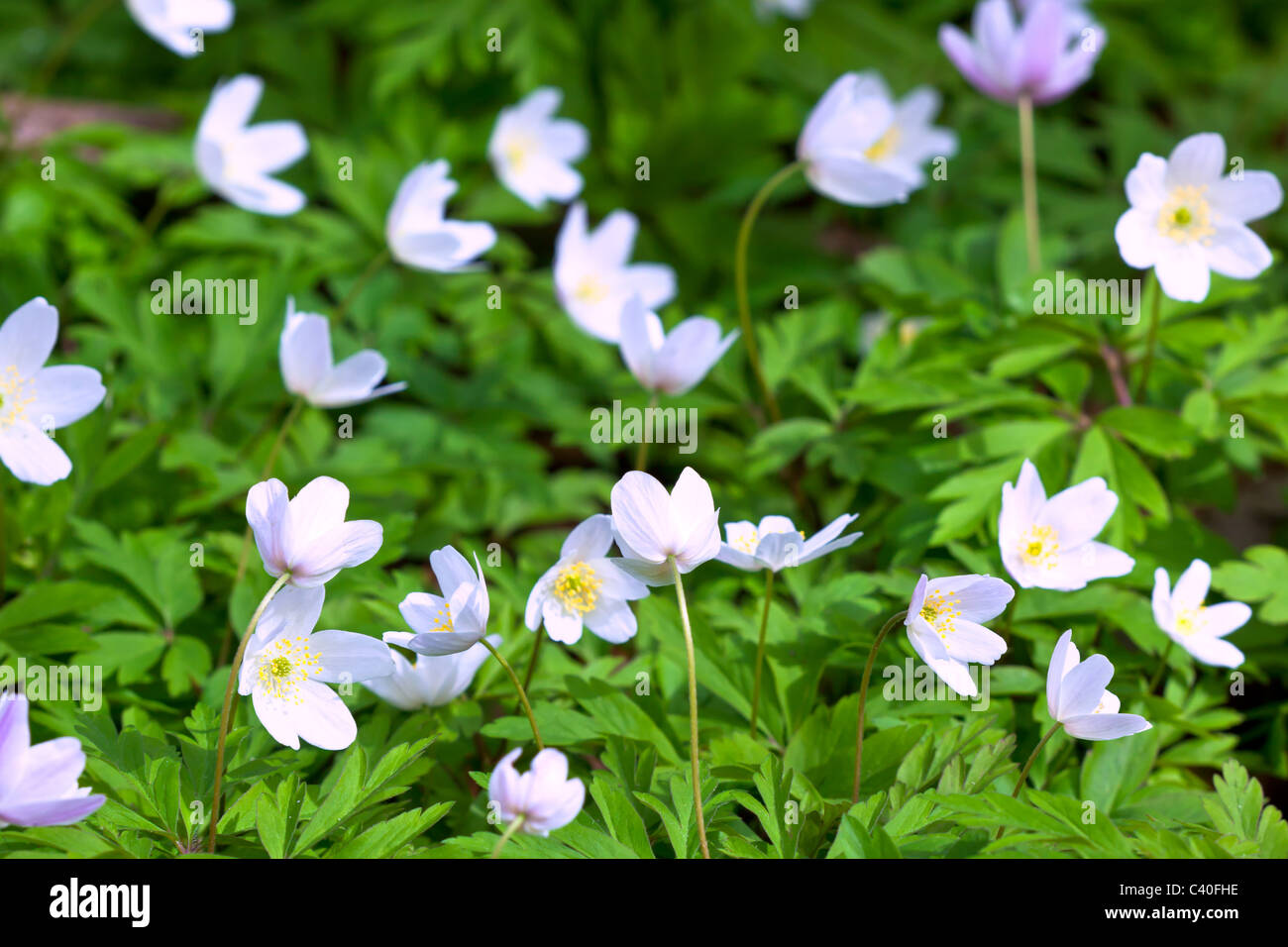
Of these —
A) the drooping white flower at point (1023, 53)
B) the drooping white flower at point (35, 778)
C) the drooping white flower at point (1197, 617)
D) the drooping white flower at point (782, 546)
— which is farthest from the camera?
the drooping white flower at point (1023, 53)

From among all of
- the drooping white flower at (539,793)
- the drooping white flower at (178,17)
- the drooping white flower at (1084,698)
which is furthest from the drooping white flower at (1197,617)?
the drooping white flower at (178,17)

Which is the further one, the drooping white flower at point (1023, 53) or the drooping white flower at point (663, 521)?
the drooping white flower at point (1023, 53)

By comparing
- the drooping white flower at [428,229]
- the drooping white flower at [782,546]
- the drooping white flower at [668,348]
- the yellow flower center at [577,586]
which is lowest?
the yellow flower center at [577,586]

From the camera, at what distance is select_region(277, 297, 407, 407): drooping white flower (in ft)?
7.06

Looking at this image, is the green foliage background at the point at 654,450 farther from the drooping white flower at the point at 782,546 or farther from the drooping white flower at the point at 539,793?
the drooping white flower at the point at 782,546

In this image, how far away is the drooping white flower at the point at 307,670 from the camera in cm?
A: 169

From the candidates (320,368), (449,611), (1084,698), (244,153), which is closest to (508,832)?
(449,611)

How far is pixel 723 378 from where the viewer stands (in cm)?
291

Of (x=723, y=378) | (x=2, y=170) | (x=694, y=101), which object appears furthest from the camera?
(x=694, y=101)

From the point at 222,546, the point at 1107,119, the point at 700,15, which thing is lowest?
the point at 222,546

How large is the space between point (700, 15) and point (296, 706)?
3.10 meters

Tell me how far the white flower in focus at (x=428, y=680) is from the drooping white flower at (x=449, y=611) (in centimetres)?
23
